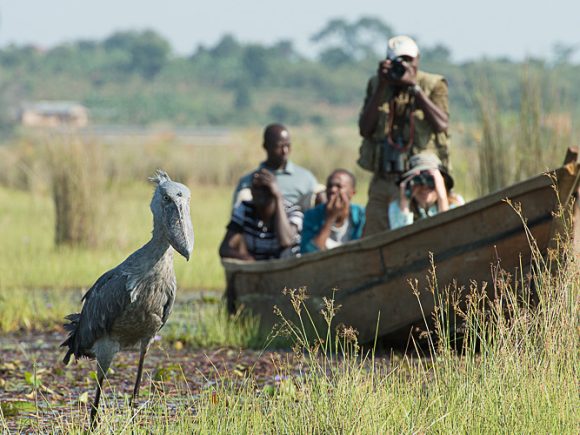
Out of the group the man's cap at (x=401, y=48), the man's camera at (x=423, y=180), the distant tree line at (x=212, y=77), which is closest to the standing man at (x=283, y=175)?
the man's cap at (x=401, y=48)

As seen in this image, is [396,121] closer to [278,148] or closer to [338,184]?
[338,184]

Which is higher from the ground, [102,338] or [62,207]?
[62,207]

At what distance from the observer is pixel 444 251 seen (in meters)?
7.44

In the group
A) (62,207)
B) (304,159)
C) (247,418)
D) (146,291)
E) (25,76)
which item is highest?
(25,76)

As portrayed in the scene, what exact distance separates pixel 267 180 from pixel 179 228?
4150 mm

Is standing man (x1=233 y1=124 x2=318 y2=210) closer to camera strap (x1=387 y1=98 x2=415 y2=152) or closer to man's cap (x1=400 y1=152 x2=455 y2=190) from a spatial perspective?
camera strap (x1=387 y1=98 x2=415 y2=152)

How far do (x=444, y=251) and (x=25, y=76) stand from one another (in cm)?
12412

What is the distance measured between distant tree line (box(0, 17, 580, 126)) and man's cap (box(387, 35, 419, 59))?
8730 cm

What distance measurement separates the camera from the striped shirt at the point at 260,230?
898cm

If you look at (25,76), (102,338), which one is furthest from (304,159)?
(25,76)

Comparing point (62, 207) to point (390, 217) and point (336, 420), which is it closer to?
point (390, 217)

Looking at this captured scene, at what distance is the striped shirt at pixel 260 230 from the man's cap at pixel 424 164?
1411 mm

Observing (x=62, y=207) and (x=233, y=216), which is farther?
(x=62, y=207)

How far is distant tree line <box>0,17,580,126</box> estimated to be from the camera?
110688 mm
